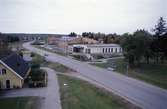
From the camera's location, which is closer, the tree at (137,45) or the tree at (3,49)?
the tree at (3,49)

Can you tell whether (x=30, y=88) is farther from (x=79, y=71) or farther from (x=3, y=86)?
(x=79, y=71)

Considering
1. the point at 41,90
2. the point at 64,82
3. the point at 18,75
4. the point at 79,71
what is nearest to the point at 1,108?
the point at 41,90

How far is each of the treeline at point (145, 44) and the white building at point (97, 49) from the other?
19759 mm

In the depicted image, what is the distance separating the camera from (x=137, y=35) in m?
35.5

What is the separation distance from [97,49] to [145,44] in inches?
944

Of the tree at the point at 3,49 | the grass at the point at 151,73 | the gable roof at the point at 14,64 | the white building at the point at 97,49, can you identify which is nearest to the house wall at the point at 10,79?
the gable roof at the point at 14,64

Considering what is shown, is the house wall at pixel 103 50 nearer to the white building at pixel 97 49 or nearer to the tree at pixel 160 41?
the white building at pixel 97 49

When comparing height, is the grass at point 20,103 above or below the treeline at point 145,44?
below

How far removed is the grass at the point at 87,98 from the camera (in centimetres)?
1870

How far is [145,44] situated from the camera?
3484 cm

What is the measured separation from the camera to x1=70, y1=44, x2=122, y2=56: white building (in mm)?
57281

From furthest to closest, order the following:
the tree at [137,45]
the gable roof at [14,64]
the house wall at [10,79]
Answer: the tree at [137,45], the gable roof at [14,64], the house wall at [10,79]

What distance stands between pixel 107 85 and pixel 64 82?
586 centimetres

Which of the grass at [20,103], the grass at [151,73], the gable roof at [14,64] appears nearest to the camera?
the grass at [20,103]
